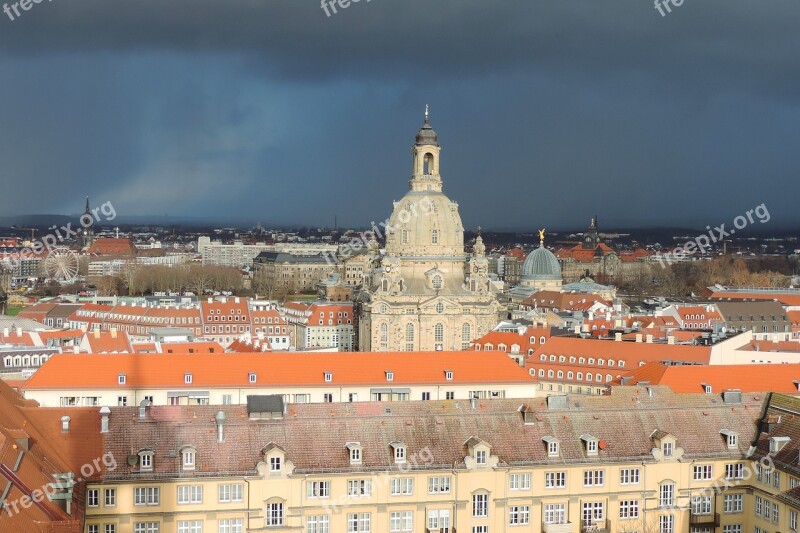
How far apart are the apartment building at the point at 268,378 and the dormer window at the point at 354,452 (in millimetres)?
22551

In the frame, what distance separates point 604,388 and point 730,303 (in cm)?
5572

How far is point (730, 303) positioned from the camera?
135000 millimetres

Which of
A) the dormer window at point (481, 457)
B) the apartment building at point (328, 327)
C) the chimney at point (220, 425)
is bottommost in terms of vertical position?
the apartment building at point (328, 327)

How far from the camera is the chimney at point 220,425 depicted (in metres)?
45.2

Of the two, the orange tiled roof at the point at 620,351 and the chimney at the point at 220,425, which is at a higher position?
the chimney at the point at 220,425

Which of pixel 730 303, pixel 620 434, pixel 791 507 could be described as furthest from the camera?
pixel 730 303

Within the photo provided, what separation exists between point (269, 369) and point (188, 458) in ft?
87.1

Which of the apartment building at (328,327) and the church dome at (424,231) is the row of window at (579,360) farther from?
the apartment building at (328,327)

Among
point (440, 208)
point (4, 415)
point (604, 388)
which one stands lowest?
point (604, 388)

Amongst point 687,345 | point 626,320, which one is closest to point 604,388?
point 687,345

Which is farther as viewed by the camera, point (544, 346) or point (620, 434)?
point (544, 346)

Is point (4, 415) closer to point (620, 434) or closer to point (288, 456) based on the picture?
point (288, 456)

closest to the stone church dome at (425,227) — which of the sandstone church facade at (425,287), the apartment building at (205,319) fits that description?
the sandstone church facade at (425,287)

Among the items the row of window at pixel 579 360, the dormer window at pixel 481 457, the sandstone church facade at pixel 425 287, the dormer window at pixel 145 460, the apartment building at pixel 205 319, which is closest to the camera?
the dormer window at pixel 145 460
